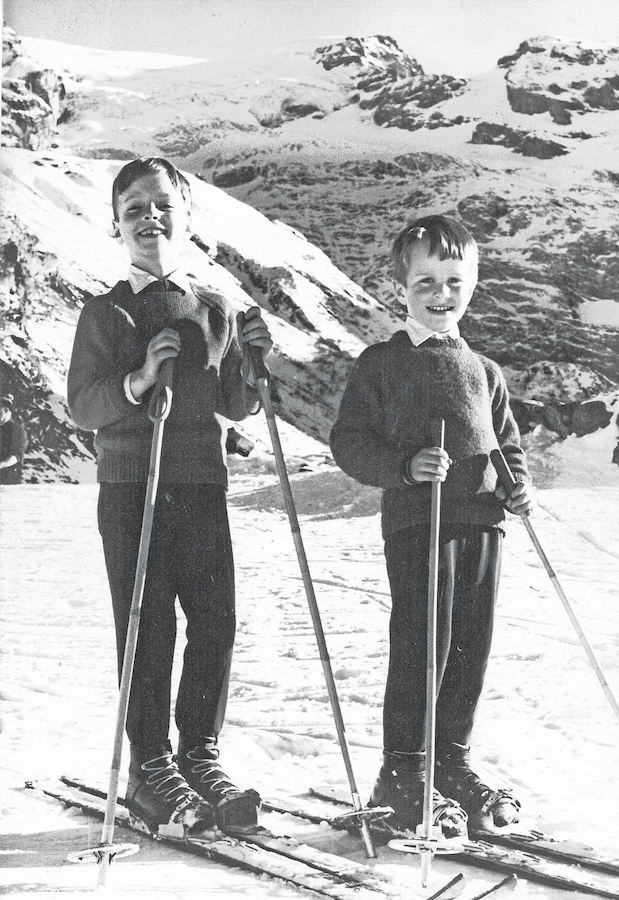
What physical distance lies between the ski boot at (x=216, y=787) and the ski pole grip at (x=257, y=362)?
28.0 inches

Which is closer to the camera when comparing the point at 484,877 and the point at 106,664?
the point at 484,877

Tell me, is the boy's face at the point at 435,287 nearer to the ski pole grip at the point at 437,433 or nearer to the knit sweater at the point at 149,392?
the ski pole grip at the point at 437,433

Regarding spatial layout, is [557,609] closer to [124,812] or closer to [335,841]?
[335,841]

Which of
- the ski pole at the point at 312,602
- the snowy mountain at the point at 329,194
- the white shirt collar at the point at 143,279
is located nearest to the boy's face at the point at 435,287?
the snowy mountain at the point at 329,194

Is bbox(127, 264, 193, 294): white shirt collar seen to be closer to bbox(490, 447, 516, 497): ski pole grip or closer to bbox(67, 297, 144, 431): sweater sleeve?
bbox(67, 297, 144, 431): sweater sleeve

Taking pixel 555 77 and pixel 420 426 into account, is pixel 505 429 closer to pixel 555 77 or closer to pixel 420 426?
pixel 420 426

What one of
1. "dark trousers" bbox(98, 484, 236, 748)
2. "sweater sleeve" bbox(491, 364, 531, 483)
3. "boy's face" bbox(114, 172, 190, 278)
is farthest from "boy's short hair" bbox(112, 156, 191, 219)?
"sweater sleeve" bbox(491, 364, 531, 483)

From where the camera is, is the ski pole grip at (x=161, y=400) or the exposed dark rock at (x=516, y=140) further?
the exposed dark rock at (x=516, y=140)

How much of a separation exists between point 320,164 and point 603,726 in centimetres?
151

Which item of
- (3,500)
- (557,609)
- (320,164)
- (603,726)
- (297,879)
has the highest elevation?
(320,164)

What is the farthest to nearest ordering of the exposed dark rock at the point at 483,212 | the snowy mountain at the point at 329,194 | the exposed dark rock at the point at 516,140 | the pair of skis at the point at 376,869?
1. the exposed dark rock at the point at 516,140
2. the exposed dark rock at the point at 483,212
3. the snowy mountain at the point at 329,194
4. the pair of skis at the point at 376,869

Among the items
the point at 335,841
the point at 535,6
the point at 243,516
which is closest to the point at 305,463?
the point at 243,516

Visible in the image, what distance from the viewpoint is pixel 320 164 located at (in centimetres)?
273

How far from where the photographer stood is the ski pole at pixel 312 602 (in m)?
2.01
